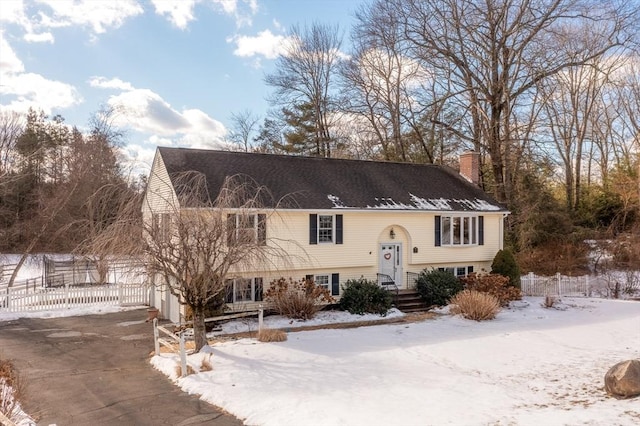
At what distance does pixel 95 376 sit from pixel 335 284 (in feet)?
32.4

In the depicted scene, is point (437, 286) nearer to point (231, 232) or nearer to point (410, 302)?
point (410, 302)

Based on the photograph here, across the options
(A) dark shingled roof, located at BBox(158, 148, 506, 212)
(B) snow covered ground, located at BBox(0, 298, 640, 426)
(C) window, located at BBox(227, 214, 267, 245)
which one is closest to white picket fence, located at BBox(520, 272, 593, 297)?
(A) dark shingled roof, located at BBox(158, 148, 506, 212)

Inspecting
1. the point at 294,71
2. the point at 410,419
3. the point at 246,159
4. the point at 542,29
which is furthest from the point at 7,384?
the point at 294,71

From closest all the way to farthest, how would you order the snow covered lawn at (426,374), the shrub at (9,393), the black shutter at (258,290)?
the shrub at (9,393), the snow covered lawn at (426,374), the black shutter at (258,290)

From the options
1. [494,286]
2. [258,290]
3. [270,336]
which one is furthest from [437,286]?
[270,336]

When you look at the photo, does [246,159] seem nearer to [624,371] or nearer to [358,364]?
[358,364]

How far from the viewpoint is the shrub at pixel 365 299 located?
17422 millimetres

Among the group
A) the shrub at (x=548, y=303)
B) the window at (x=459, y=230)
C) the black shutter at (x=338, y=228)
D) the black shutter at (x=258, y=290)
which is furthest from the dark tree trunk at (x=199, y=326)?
the shrub at (x=548, y=303)

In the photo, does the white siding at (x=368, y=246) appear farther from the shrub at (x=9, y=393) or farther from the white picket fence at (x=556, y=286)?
the shrub at (x=9, y=393)

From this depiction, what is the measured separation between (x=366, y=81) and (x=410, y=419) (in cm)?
2994

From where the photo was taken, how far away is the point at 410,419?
754 cm

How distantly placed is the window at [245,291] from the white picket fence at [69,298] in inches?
139

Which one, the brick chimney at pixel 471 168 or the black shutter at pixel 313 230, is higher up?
the brick chimney at pixel 471 168

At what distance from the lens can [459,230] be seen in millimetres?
21250
